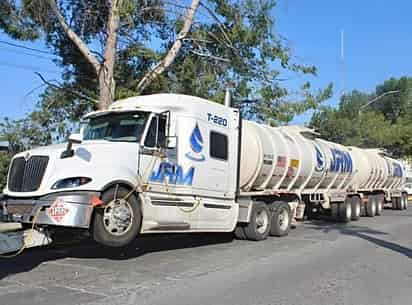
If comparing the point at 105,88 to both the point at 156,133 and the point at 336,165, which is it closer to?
the point at 156,133

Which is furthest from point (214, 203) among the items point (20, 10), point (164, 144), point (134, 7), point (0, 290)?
point (20, 10)

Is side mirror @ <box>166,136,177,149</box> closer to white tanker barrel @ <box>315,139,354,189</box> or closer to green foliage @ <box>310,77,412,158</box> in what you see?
white tanker barrel @ <box>315,139,354,189</box>

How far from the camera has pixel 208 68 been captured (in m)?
17.3

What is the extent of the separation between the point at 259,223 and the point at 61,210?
6714mm

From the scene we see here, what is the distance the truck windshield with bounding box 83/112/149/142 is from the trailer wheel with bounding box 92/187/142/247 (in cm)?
127

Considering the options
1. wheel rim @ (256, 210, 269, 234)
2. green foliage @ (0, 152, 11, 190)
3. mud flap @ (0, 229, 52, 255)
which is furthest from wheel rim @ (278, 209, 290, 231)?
green foliage @ (0, 152, 11, 190)

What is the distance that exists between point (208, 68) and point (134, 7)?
11.7 feet

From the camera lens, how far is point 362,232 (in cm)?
1600

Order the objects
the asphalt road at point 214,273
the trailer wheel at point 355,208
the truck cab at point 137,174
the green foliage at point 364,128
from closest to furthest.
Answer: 1. the asphalt road at point 214,273
2. the truck cab at point 137,174
3. the trailer wheel at point 355,208
4. the green foliage at point 364,128

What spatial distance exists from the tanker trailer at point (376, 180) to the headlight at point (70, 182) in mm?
14629

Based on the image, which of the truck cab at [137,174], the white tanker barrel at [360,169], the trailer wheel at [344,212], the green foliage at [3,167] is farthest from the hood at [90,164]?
the white tanker barrel at [360,169]

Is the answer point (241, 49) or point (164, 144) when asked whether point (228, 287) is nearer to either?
point (164, 144)

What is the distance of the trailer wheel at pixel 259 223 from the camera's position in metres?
13.2

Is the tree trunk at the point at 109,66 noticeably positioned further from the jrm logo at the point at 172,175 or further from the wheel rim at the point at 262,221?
the wheel rim at the point at 262,221
